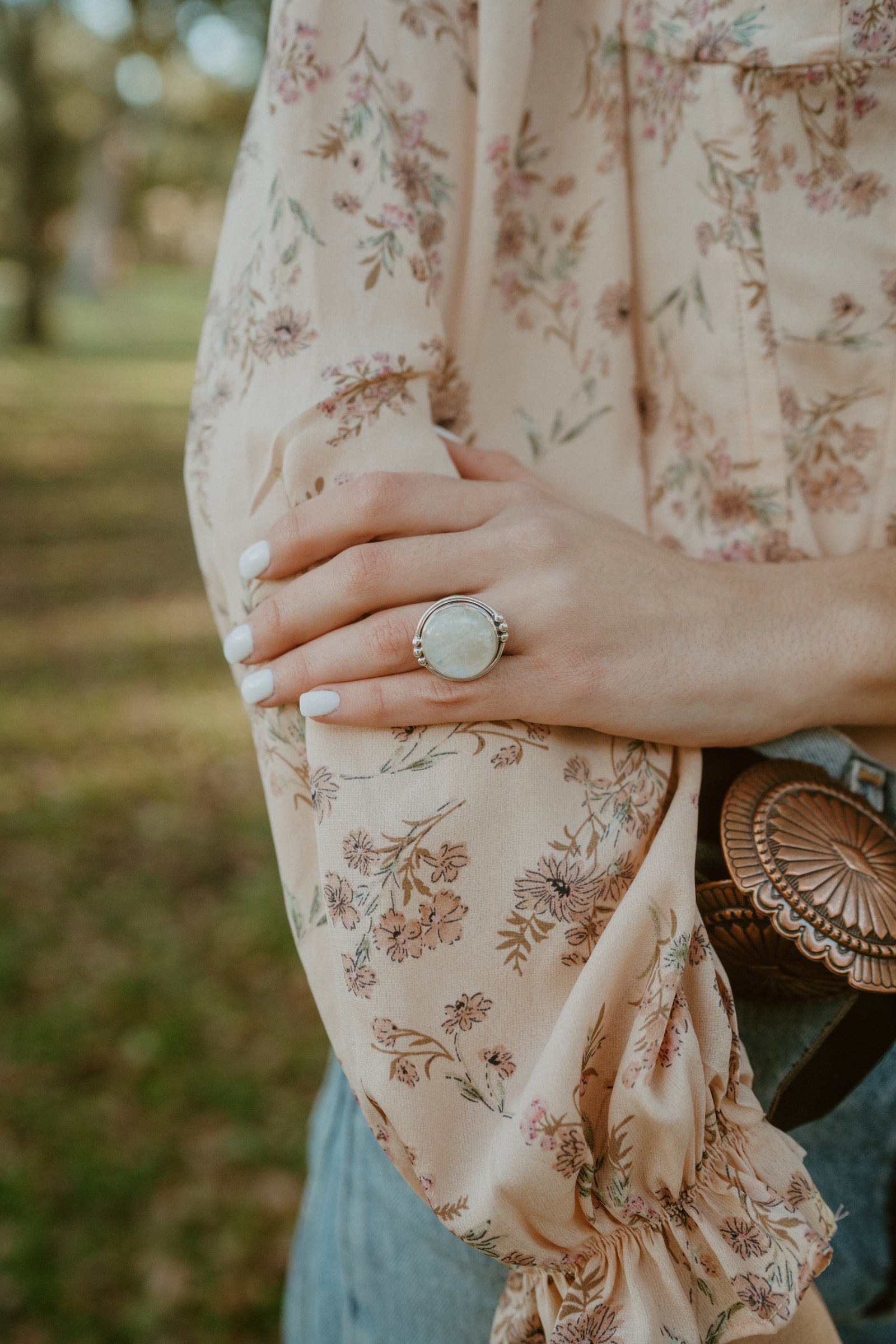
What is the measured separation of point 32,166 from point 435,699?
17.1 metres

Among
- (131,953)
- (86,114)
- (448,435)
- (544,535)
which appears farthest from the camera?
(86,114)

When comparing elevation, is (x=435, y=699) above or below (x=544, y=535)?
below

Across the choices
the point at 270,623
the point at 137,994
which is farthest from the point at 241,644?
the point at 137,994

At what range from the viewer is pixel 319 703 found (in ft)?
2.93

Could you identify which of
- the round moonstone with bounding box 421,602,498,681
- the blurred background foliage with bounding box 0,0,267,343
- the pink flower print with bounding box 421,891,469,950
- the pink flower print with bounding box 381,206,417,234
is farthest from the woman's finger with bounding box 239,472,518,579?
the blurred background foliage with bounding box 0,0,267,343

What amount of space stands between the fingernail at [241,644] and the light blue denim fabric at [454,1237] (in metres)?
0.61

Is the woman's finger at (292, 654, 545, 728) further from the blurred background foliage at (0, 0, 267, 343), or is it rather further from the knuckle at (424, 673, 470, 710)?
the blurred background foliage at (0, 0, 267, 343)

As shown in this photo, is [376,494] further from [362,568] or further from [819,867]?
[819,867]

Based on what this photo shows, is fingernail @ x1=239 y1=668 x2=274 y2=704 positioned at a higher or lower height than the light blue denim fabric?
higher

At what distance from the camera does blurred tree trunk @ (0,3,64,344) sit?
42.3ft

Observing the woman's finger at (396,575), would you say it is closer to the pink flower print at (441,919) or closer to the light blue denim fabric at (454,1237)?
the pink flower print at (441,919)

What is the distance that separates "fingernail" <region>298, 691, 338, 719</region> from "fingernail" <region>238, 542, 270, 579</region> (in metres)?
0.15

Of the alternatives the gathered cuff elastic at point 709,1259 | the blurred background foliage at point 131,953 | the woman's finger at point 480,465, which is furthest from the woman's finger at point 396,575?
the blurred background foliage at point 131,953

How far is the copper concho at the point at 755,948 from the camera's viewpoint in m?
0.86
